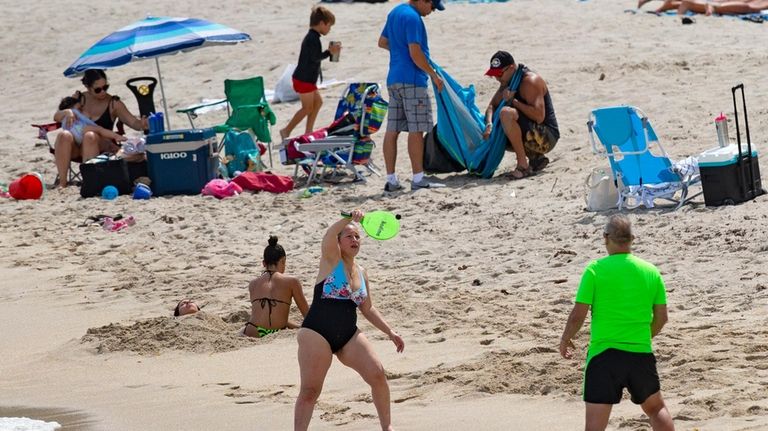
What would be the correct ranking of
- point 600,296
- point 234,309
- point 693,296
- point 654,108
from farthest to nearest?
1. point 654,108
2. point 234,309
3. point 693,296
4. point 600,296

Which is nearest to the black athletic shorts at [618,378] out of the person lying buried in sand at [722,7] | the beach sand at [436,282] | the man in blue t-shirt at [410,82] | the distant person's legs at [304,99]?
the beach sand at [436,282]

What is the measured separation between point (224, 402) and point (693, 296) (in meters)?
2.79

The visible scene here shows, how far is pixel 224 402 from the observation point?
277 inches

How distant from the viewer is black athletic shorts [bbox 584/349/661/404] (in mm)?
5031

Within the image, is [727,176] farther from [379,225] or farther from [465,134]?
[379,225]

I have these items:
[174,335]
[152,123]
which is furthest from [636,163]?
[152,123]

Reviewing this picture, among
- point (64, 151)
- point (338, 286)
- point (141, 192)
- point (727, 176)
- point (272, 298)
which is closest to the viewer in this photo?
point (338, 286)

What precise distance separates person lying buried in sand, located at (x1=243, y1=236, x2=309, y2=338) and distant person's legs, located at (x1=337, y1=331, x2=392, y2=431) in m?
2.20

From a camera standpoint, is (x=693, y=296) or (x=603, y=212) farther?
(x=603, y=212)

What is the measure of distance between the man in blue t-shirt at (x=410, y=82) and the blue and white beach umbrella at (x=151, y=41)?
2.17 m

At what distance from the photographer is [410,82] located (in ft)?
38.2

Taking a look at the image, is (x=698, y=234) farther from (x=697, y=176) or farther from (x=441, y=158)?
(x=441, y=158)

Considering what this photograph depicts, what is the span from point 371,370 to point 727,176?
4.71 meters

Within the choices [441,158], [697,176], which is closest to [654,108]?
[441,158]
